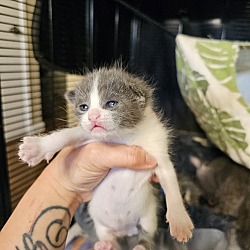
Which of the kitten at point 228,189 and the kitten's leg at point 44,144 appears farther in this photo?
the kitten at point 228,189

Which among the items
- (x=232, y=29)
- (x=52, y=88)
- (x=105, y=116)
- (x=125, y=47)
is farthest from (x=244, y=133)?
(x=52, y=88)

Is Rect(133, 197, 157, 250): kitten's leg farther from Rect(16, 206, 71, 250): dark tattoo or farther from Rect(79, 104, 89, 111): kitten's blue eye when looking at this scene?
Rect(79, 104, 89, 111): kitten's blue eye

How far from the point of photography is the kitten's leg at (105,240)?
0.79 meters

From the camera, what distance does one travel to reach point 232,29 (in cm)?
129

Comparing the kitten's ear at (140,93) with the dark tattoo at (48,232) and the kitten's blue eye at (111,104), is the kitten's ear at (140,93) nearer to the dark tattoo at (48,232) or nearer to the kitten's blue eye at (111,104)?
the kitten's blue eye at (111,104)

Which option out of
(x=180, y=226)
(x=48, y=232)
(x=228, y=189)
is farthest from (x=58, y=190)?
(x=228, y=189)

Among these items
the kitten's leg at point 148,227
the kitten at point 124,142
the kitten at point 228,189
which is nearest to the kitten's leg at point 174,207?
the kitten at point 124,142

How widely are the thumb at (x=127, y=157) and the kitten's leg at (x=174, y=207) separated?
45 millimetres

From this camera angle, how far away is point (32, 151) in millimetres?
705

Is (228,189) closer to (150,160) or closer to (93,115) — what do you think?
(150,160)

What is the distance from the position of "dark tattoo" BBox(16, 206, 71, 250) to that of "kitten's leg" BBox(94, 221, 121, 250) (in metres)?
0.10

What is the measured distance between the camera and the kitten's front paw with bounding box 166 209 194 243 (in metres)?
0.67

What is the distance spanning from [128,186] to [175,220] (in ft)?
0.55

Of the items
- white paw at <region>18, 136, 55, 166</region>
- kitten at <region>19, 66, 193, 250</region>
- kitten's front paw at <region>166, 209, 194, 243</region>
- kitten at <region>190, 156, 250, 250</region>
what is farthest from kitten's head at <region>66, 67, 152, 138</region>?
kitten at <region>190, 156, 250, 250</region>
